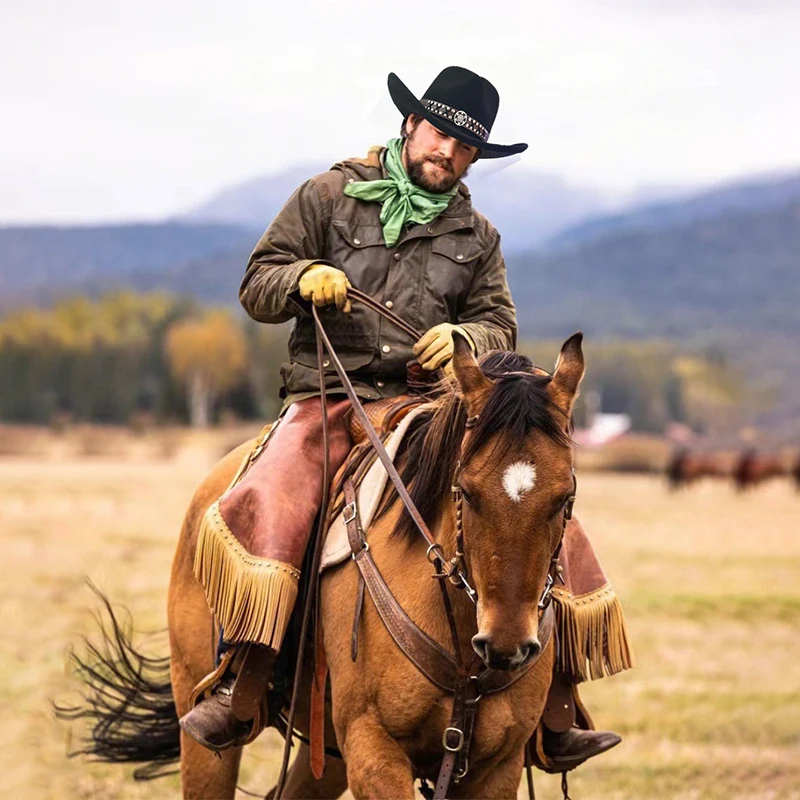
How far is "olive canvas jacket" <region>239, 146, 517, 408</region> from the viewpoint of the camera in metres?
6.67

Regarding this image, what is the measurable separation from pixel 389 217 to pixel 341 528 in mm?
1443

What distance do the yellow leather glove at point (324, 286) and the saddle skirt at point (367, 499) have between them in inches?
22.5

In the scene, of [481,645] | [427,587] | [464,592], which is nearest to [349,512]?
[427,587]

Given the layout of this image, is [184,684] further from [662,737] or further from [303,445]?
[662,737]

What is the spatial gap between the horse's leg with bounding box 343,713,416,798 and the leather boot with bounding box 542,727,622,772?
0.96 meters

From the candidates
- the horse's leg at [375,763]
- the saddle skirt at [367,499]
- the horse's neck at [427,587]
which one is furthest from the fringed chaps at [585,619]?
the horse's leg at [375,763]

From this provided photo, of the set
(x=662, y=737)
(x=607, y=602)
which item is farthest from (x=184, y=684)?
(x=662, y=737)

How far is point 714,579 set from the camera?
22.7m

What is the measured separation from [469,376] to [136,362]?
88931mm

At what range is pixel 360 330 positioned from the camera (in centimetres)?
667

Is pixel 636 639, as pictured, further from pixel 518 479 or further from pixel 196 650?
pixel 518 479

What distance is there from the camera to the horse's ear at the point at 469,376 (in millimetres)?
5273

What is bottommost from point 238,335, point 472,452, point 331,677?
point 238,335

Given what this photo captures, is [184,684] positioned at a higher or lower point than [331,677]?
lower
